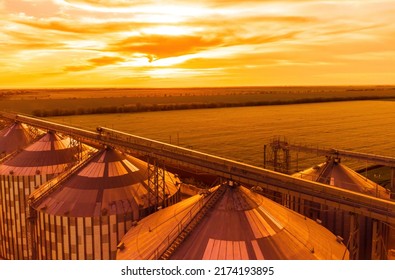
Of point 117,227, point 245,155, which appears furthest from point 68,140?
point 245,155

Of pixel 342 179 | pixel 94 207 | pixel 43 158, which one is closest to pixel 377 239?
pixel 342 179

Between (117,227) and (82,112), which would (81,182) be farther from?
(82,112)

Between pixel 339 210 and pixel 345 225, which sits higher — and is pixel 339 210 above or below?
above

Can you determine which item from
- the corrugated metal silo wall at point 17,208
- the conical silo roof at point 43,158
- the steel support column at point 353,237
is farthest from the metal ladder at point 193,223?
the conical silo roof at point 43,158

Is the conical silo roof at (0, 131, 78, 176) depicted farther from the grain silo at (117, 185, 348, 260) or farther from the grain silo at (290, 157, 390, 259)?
the grain silo at (290, 157, 390, 259)

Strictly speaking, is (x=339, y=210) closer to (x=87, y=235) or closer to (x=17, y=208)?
(x=87, y=235)

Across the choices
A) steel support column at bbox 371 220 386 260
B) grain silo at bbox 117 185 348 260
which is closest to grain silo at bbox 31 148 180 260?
grain silo at bbox 117 185 348 260

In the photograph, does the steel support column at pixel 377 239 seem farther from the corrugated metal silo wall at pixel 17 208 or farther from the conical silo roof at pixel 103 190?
the corrugated metal silo wall at pixel 17 208
